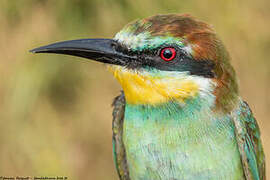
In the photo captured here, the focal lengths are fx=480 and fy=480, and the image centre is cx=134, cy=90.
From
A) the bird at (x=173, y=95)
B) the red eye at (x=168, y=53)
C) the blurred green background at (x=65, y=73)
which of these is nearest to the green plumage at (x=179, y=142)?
the bird at (x=173, y=95)

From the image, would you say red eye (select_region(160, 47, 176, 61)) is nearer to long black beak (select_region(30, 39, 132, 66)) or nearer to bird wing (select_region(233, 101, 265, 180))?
long black beak (select_region(30, 39, 132, 66))

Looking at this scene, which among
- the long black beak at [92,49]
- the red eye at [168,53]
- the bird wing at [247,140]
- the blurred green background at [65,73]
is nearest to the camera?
the red eye at [168,53]

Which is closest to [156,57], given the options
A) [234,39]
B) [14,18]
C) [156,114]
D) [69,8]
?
[156,114]

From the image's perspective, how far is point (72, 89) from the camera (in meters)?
4.04

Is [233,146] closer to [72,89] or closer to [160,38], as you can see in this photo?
[160,38]

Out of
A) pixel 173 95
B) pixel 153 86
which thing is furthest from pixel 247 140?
pixel 153 86

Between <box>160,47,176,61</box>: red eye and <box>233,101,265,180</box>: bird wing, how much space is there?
1.68 ft

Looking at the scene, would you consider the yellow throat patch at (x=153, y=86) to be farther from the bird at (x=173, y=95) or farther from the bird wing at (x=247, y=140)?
the bird wing at (x=247, y=140)

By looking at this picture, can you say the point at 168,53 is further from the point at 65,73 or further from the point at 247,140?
the point at 65,73

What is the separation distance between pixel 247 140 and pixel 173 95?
1.72 ft

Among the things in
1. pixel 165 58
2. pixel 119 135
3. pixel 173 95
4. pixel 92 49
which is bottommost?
pixel 119 135

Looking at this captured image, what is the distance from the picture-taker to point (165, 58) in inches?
91.8

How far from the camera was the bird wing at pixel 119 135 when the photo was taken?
279 centimetres

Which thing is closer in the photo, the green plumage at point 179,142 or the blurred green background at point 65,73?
the green plumage at point 179,142
